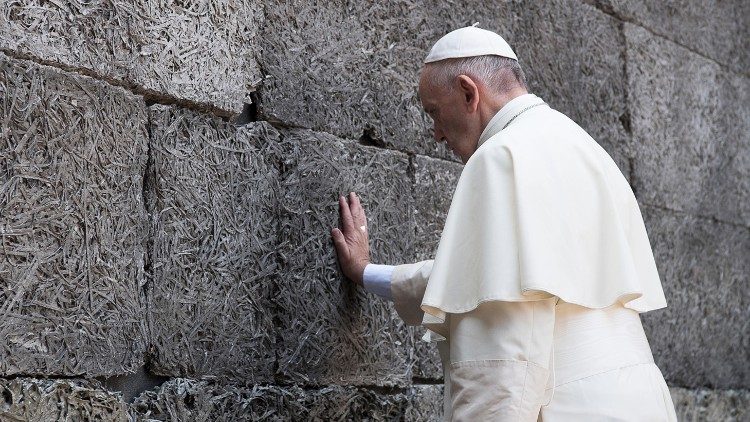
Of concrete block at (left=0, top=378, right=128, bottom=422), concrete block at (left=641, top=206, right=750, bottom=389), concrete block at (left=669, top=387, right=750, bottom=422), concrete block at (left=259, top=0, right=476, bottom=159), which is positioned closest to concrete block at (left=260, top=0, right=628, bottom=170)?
concrete block at (left=259, top=0, right=476, bottom=159)

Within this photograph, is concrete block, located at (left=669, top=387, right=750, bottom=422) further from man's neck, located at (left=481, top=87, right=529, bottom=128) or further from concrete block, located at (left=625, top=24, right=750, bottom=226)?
man's neck, located at (left=481, top=87, right=529, bottom=128)

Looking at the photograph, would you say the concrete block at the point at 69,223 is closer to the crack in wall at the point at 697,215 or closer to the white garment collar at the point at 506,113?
the white garment collar at the point at 506,113

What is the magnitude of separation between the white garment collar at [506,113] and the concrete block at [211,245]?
26.7 inches

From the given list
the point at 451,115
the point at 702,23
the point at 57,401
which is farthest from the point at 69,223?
the point at 702,23

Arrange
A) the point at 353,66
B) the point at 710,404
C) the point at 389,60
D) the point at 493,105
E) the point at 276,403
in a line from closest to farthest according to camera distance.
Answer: the point at 493,105, the point at 276,403, the point at 353,66, the point at 389,60, the point at 710,404

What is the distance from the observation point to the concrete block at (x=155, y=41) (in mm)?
2840

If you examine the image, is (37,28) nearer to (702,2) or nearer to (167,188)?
(167,188)

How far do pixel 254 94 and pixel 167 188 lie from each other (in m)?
0.47

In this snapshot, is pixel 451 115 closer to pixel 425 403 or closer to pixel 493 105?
pixel 493 105

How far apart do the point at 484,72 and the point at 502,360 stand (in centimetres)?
92

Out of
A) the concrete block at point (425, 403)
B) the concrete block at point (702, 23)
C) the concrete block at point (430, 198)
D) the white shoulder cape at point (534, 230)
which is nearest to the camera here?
the white shoulder cape at point (534, 230)

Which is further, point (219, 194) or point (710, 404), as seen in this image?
point (710, 404)

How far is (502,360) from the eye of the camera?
2717 mm

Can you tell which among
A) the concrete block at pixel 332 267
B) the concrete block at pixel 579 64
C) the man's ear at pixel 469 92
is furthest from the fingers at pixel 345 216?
the concrete block at pixel 579 64
